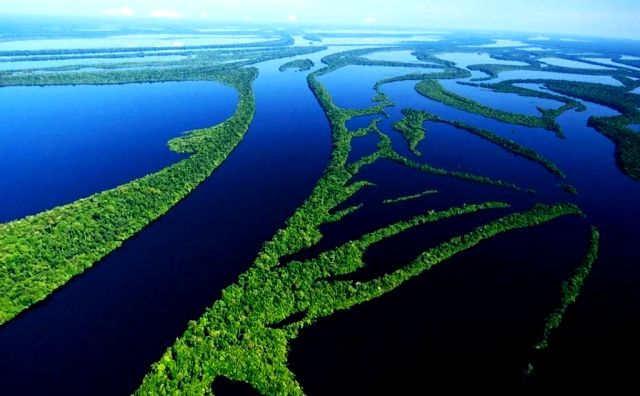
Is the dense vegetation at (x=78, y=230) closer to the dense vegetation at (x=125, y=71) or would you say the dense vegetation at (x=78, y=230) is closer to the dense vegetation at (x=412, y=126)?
the dense vegetation at (x=412, y=126)

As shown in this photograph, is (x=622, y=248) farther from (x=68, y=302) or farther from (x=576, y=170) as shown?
(x=68, y=302)

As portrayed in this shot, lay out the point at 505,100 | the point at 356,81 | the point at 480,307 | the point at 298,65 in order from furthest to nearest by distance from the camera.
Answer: the point at 298,65
the point at 356,81
the point at 505,100
the point at 480,307

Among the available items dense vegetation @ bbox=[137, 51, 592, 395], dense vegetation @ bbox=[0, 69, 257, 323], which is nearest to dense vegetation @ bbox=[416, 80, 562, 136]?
dense vegetation @ bbox=[137, 51, 592, 395]

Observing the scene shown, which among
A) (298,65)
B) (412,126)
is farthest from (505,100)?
(298,65)

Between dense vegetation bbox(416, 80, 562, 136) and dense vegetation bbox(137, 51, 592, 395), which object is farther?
dense vegetation bbox(416, 80, 562, 136)

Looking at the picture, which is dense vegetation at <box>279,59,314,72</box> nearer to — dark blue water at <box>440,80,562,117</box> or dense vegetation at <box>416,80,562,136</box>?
dense vegetation at <box>416,80,562,136</box>

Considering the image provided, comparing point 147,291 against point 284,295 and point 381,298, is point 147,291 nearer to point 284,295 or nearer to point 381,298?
point 284,295
